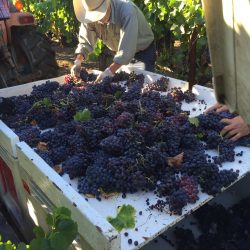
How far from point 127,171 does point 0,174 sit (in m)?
1.26

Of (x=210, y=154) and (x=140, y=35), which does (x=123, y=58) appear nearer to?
(x=140, y=35)

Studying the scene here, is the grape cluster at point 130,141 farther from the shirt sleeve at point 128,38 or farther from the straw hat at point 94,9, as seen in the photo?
the straw hat at point 94,9

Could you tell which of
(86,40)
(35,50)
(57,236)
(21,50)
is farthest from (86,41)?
(57,236)

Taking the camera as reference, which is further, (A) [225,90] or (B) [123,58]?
(B) [123,58]

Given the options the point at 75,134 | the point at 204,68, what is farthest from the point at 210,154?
the point at 204,68

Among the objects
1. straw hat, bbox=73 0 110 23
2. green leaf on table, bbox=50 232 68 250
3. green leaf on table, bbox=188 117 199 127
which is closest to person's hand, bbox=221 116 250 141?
green leaf on table, bbox=188 117 199 127

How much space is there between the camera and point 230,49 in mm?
973

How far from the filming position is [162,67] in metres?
6.05

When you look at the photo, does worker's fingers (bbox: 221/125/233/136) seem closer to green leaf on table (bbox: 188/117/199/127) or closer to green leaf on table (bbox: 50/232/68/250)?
green leaf on table (bbox: 188/117/199/127)

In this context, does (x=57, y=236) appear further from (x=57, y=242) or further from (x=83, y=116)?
(x=83, y=116)

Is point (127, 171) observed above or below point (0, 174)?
above

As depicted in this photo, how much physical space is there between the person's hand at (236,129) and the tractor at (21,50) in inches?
118

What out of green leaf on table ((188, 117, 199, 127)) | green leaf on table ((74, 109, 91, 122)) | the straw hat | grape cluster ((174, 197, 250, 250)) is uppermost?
the straw hat

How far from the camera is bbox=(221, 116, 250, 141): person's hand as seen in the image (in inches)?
83.7
